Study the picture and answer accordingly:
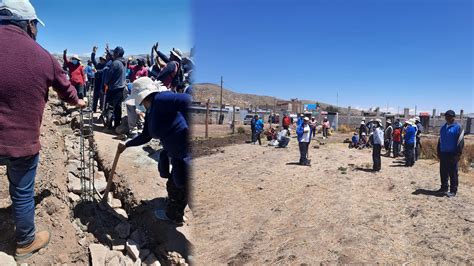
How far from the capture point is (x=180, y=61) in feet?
25.4

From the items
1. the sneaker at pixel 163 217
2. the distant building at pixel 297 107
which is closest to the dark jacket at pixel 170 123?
the sneaker at pixel 163 217

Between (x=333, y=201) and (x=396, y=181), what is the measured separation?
298cm

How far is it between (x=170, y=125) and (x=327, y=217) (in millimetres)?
3542

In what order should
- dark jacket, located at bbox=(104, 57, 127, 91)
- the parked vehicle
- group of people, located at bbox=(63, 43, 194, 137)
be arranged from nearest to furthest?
group of people, located at bbox=(63, 43, 194, 137) < dark jacket, located at bbox=(104, 57, 127, 91) < the parked vehicle

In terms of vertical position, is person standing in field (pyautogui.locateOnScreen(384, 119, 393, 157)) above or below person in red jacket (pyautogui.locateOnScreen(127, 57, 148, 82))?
below

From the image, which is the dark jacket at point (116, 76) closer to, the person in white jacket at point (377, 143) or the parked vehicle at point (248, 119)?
the person in white jacket at point (377, 143)

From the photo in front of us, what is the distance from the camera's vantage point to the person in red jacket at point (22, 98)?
2.89 m

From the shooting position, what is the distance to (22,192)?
10.2 feet

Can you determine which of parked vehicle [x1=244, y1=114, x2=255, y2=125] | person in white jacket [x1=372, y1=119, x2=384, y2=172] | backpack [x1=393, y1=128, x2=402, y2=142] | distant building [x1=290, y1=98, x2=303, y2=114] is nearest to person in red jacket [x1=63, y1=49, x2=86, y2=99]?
person in white jacket [x1=372, y1=119, x2=384, y2=172]

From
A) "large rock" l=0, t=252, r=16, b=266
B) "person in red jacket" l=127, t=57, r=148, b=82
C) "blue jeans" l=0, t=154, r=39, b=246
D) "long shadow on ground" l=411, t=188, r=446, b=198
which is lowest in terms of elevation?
"long shadow on ground" l=411, t=188, r=446, b=198

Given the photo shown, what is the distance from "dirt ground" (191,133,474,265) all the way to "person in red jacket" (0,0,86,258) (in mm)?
2088

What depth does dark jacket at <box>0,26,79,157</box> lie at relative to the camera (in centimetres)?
288

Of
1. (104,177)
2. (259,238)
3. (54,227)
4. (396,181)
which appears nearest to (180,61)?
(104,177)

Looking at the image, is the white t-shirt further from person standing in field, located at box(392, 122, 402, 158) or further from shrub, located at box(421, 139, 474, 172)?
shrub, located at box(421, 139, 474, 172)
